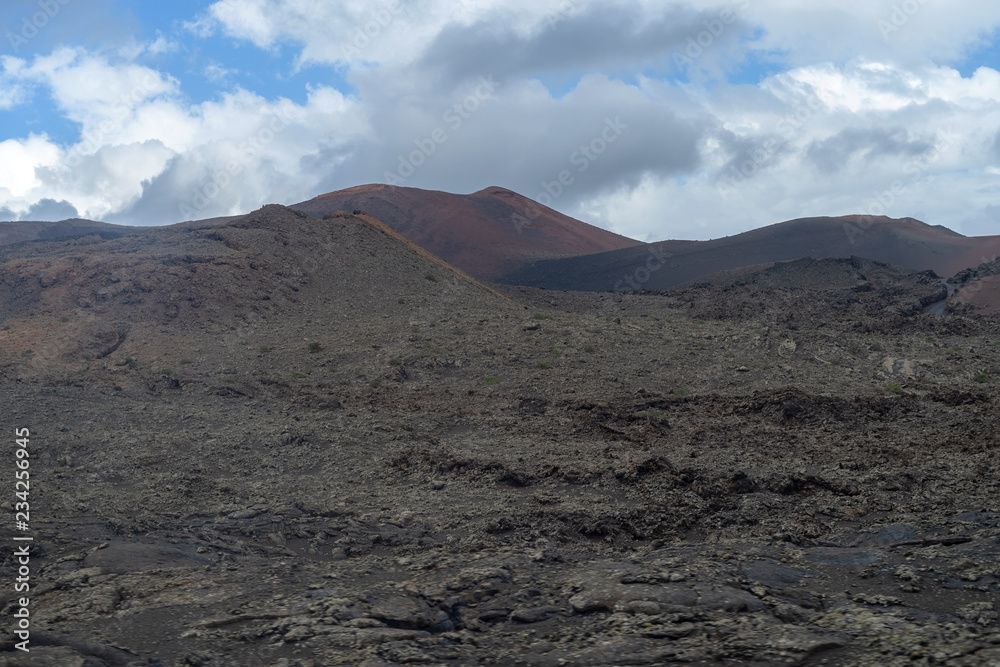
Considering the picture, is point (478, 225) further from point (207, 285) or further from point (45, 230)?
point (207, 285)

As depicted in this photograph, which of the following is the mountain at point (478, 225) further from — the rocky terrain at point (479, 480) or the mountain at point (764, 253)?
the rocky terrain at point (479, 480)

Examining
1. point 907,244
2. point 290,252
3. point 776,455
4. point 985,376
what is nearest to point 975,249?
point 907,244

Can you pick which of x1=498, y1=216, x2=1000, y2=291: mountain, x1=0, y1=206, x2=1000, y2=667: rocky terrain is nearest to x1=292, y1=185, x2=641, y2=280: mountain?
x1=498, y1=216, x2=1000, y2=291: mountain

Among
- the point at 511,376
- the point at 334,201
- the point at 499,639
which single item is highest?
the point at 334,201

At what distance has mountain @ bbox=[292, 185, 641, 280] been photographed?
73.2 metres

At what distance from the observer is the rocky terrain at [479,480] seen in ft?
16.7

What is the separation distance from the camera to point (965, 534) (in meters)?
6.62

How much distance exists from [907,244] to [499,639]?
6452 centimetres

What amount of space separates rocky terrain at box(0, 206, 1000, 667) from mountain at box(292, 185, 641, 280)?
4655 cm

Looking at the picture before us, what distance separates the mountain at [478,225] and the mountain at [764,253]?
23.9 ft

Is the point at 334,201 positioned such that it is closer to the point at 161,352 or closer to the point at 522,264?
the point at 522,264

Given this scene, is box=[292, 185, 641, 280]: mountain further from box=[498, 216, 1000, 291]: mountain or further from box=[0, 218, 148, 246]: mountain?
box=[0, 218, 148, 246]: mountain

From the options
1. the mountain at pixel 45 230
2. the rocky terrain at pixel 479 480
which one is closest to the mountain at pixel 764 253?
the rocky terrain at pixel 479 480

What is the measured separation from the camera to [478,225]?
82.5 metres
